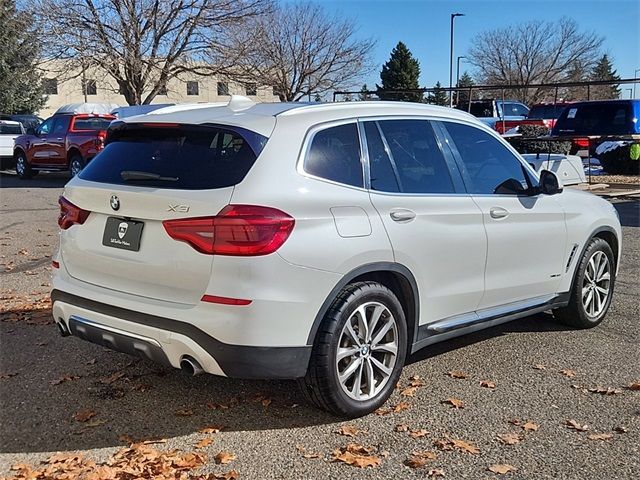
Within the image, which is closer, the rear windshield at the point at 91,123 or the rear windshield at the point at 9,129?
the rear windshield at the point at 91,123

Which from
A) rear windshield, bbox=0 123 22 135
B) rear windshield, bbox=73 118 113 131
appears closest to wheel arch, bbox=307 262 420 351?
rear windshield, bbox=73 118 113 131

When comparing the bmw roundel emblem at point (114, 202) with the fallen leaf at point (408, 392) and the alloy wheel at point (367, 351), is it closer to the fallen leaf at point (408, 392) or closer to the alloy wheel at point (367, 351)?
the alloy wheel at point (367, 351)

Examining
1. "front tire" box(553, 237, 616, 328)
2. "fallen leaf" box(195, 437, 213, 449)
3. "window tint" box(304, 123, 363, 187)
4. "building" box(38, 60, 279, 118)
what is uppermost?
"building" box(38, 60, 279, 118)

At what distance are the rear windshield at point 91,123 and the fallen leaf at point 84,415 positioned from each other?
50.2ft

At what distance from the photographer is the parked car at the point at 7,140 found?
855 inches

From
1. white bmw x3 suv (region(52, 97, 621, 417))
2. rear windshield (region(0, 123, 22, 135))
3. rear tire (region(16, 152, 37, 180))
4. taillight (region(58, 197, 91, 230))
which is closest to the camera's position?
white bmw x3 suv (region(52, 97, 621, 417))

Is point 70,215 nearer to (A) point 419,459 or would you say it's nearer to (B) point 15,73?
(A) point 419,459

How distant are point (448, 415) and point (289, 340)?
1.12 metres

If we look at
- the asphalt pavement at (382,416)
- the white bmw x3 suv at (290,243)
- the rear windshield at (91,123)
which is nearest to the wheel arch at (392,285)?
the white bmw x3 suv at (290,243)

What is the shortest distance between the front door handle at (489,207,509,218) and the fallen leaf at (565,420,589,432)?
56.2 inches

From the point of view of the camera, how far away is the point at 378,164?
13.7 feet

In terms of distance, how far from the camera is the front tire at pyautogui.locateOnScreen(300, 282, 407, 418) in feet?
12.3

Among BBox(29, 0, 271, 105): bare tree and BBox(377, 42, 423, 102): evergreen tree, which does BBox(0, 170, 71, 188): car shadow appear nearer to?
BBox(29, 0, 271, 105): bare tree

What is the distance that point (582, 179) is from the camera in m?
15.3
